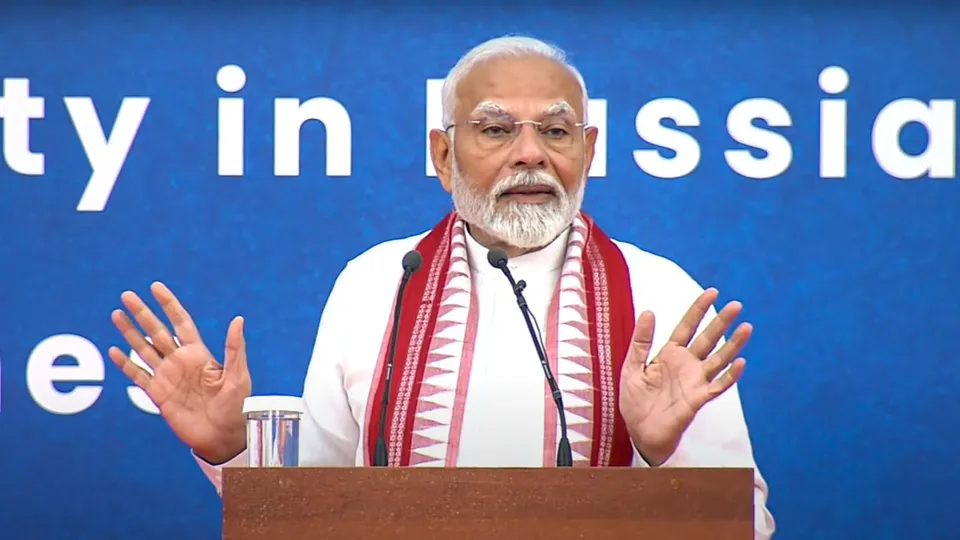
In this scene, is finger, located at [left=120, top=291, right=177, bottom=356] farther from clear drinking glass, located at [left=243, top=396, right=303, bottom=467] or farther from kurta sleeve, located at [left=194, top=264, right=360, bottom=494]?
kurta sleeve, located at [left=194, top=264, right=360, bottom=494]

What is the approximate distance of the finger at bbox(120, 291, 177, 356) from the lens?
306 centimetres

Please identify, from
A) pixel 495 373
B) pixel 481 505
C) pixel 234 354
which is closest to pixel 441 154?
pixel 495 373

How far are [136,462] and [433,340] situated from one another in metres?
1.15

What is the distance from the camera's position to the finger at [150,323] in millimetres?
3064

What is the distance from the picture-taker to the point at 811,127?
420cm

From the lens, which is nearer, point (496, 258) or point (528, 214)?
point (496, 258)

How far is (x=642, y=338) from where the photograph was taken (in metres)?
2.95

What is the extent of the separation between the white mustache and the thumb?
25.1 inches

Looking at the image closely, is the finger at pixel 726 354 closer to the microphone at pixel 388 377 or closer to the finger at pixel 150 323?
the microphone at pixel 388 377

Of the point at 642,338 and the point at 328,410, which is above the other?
the point at 642,338

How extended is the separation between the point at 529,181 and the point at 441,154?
354 millimetres

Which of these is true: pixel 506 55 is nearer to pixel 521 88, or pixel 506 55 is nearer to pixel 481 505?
pixel 521 88

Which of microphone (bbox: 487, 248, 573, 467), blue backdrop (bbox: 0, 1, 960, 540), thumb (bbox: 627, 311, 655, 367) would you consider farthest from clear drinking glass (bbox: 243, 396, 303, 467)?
blue backdrop (bbox: 0, 1, 960, 540)

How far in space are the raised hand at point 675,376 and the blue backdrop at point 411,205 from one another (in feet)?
4.01
